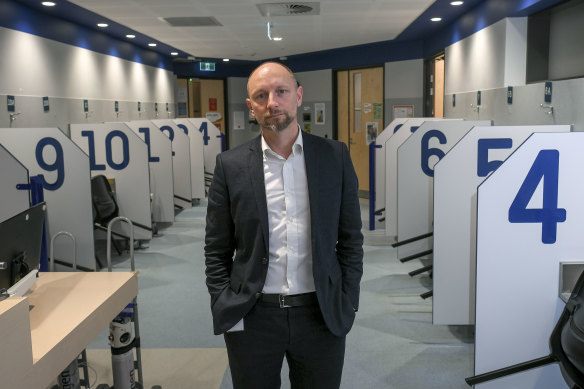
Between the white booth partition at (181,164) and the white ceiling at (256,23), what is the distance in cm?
135

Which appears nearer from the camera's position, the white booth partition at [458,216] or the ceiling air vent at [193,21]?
the white booth partition at [458,216]

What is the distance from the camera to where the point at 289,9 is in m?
6.16

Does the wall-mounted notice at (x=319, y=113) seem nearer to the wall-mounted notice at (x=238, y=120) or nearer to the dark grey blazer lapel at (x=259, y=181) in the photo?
the wall-mounted notice at (x=238, y=120)

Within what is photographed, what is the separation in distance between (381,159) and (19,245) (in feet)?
14.6

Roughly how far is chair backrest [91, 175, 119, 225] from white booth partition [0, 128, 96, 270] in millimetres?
970

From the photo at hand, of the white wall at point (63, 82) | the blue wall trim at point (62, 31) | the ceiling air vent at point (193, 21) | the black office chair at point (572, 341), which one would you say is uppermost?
the ceiling air vent at point (193, 21)

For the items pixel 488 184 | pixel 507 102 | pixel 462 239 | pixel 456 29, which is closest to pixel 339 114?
pixel 456 29

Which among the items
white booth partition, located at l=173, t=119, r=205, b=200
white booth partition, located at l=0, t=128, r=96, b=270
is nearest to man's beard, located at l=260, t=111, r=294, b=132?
white booth partition, located at l=0, t=128, r=96, b=270

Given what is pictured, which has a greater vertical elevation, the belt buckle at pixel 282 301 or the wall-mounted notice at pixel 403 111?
the wall-mounted notice at pixel 403 111

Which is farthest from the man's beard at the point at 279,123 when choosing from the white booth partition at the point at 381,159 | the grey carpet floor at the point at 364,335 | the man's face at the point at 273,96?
the white booth partition at the point at 381,159

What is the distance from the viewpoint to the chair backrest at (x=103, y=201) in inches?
202

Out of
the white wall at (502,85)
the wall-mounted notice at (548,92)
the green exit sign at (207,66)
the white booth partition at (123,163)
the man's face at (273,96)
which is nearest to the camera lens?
the man's face at (273,96)

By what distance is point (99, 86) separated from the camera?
301 inches

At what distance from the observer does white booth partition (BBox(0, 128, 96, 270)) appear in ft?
13.3
